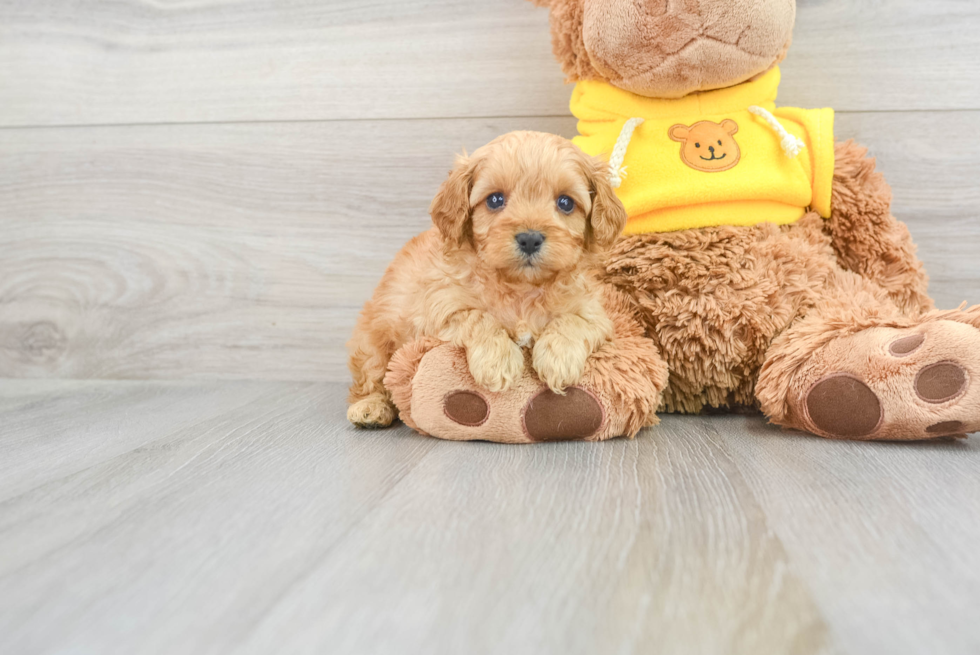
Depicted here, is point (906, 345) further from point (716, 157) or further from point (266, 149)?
point (266, 149)

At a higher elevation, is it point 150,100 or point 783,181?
point 150,100

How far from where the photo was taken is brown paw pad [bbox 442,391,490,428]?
4.07 feet

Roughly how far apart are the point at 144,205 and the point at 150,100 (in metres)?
0.30

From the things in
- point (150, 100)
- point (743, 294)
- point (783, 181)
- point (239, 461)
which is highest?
point (150, 100)

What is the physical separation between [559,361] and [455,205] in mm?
344

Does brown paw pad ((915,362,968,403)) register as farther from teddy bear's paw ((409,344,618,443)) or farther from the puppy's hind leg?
the puppy's hind leg

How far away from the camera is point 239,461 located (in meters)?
1.20

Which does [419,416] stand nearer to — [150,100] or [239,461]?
[239,461]

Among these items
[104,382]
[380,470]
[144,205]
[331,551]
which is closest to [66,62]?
[144,205]

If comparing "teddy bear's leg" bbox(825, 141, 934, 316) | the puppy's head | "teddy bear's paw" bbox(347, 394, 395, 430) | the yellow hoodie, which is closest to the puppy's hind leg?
"teddy bear's paw" bbox(347, 394, 395, 430)

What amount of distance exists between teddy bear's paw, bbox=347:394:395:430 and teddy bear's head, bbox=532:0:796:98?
2.80ft

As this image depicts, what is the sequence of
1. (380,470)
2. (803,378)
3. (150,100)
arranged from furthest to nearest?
(150,100) → (803,378) → (380,470)

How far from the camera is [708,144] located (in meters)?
1.39

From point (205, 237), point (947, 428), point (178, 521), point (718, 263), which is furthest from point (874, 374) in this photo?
point (205, 237)
